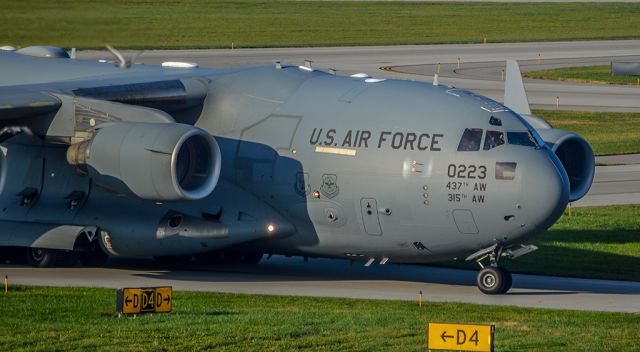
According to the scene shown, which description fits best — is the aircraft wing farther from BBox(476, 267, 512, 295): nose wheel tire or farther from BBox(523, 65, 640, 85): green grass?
BBox(523, 65, 640, 85): green grass

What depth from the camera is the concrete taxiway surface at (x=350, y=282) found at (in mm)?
23719

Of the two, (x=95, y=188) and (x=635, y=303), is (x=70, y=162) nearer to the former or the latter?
(x=95, y=188)

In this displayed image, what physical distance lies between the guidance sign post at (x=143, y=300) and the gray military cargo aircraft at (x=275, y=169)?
422 cm

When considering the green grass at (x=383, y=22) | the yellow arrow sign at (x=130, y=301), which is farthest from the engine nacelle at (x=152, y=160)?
the green grass at (x=383, y=22)

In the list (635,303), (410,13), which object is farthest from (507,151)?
(410,13)

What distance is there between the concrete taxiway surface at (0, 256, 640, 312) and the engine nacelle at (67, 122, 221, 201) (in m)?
1.78

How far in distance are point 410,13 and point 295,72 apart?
66.9 m

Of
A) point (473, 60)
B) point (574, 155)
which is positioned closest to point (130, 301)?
point (574, 155)

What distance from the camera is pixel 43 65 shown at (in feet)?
92.1

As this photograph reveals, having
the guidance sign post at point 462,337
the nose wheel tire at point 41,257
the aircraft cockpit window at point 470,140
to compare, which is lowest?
the nose wheel tire at point 41,257

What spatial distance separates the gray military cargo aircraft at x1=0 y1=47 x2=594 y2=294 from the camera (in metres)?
23.6

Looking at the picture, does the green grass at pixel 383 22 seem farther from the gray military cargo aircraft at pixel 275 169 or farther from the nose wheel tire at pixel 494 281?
the nose wheel tire at pixel 494 281

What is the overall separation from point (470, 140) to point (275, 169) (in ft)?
11.6

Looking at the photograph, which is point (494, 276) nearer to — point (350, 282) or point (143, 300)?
point (350, 282)
